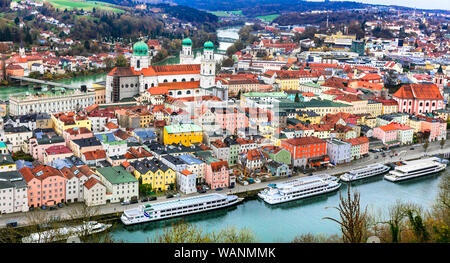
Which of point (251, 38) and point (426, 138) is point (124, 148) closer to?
point (426, 138)

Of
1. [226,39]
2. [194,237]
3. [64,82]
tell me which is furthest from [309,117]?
[226,39]

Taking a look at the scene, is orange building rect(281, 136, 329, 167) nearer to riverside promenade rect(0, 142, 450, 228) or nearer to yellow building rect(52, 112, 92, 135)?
riverside promenade rect(0, 142, 450, 228)

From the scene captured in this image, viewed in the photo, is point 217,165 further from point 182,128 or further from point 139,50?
point 139,50

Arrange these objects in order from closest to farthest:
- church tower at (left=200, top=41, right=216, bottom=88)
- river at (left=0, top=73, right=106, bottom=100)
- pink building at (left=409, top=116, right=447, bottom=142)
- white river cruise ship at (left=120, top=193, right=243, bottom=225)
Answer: white river cruise ship at (left=120, top=193, right=243, bottom=225)
pink building at (left=409, top=116, right=447, bottom=142)
church tower at (left=200, top=41, right=216, bottom=88)
river at (left=0, top=73, right=106, bottom=100)

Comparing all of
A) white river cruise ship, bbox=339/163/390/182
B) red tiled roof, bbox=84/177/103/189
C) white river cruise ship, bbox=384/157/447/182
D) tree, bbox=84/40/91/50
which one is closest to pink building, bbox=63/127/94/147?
red tiled roof, bbox=84/177/103/189

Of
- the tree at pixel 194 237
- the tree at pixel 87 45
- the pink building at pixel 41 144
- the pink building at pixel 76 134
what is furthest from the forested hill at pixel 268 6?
the tree at pixel 194 237

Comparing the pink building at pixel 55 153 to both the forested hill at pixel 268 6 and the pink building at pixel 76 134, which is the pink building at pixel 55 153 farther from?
the forested hill at pixel 268 6
